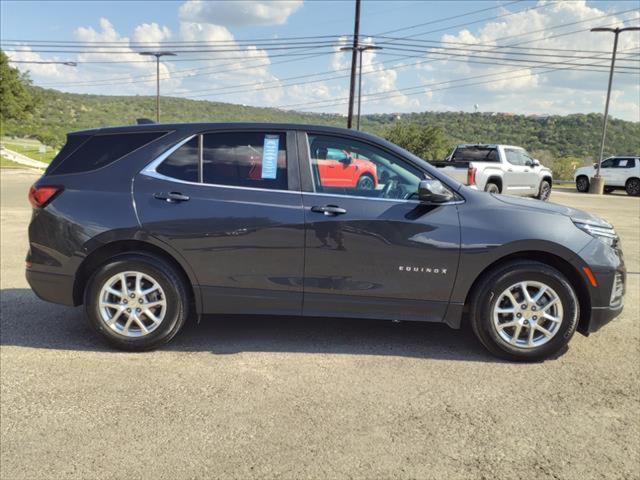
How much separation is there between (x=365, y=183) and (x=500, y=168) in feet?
44.0

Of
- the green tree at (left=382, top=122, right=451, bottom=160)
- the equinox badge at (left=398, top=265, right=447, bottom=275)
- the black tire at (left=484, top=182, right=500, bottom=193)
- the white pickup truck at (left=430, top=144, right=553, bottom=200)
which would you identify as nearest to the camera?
the equinox badge at (left=398, top=265, right=447, bottom=275)

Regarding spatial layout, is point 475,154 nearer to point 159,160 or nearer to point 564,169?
point 159,160

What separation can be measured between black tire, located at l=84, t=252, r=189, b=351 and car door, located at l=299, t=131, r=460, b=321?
3.18ft

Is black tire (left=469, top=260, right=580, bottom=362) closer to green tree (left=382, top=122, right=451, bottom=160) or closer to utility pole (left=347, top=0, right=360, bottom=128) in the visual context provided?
utility pole (left=347, top=0, right=360, bottom=128)

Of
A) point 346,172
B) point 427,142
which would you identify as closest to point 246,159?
point 346,172

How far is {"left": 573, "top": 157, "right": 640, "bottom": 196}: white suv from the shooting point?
973 inches

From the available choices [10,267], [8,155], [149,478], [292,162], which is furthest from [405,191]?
[8,155]

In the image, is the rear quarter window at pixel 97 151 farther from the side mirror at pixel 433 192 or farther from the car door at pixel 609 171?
the car door at pixel 609 171

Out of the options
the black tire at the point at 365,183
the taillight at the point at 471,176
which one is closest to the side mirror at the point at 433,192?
the black tire at the point at 365,183

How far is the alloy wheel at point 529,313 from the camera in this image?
389cm

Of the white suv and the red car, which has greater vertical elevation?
the white suv

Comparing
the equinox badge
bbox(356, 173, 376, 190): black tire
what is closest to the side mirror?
bbox(356, 173, 376, 190): black tire

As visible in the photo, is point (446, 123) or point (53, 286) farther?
point (446, 123)

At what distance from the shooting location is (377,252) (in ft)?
12.8
